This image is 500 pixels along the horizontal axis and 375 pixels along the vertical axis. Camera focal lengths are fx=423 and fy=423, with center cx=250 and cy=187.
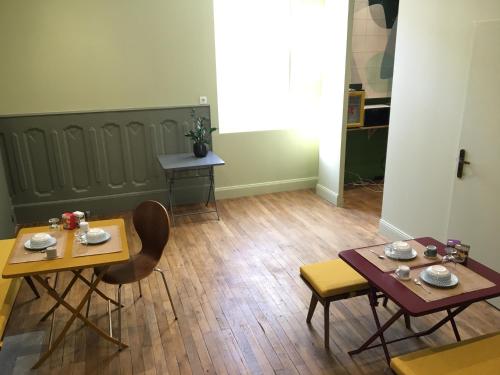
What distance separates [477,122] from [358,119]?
2510 mm

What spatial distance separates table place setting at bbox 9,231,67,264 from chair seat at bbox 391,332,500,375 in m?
2.03

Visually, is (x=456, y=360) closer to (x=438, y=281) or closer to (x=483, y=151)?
(x=438, y=281)

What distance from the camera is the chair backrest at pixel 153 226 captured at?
2972 mm

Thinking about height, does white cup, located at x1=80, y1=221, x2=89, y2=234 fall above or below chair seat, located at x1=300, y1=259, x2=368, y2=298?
above

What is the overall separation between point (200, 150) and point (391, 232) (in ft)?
7.40

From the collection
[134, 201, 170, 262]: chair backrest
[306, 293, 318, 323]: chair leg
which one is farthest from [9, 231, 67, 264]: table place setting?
[306, 293, 318, 323]: chair leg

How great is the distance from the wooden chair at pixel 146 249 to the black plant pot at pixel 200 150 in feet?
5.88

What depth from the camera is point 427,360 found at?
2020 mm

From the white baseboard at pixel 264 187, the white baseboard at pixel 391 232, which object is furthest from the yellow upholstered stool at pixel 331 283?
the white baseboard at pixel 264 187

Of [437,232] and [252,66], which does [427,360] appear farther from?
[252,66]

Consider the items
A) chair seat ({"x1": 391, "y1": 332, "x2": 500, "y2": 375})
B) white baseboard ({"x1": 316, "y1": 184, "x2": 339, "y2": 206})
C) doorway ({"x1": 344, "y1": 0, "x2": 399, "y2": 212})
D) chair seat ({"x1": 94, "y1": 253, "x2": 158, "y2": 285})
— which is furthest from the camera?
doorway ({"x1": 344, "y1": 0, "x2": 399, "y2": 212})

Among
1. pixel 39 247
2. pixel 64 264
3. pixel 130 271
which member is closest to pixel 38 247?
pixel 39 247

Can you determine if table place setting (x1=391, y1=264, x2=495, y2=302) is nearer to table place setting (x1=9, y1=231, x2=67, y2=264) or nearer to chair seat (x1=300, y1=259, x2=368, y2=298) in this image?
chair seat (x1=300, y1=259, x2=368, y2=298)

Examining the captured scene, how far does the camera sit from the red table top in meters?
2.09
